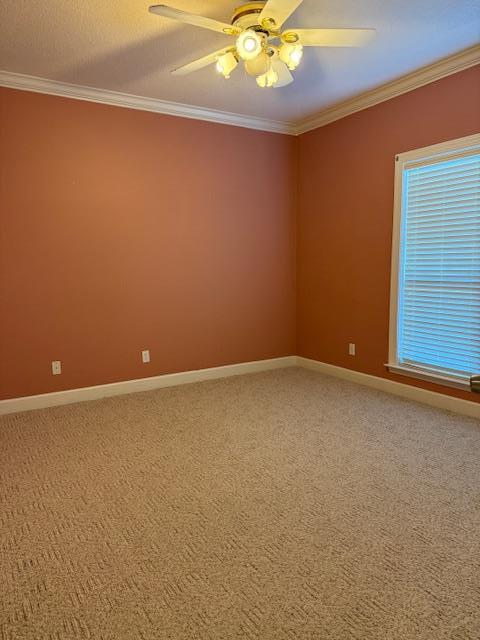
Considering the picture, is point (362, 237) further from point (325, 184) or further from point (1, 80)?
point (1, 80)

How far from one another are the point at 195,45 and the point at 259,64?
0.86 meters

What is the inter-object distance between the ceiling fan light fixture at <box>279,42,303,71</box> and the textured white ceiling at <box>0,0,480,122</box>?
0.44 m

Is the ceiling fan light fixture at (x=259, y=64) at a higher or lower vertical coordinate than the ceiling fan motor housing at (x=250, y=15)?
lower

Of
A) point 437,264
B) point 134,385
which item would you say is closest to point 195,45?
point 437,264

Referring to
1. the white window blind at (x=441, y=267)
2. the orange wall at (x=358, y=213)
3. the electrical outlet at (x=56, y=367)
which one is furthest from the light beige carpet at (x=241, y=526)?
the orange wall at (x=358, y=213)

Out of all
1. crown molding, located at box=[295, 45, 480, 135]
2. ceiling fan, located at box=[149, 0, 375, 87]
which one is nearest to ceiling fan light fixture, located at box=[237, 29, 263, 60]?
ceiling fan, located at box=[149, 0, 375, 87]

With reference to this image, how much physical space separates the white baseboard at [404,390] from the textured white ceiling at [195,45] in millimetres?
2577

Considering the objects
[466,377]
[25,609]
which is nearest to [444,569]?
[25,609]

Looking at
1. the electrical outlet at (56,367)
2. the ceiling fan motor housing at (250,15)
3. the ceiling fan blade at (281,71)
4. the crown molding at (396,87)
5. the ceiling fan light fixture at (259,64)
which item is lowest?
the electrical outlet at (56,367)

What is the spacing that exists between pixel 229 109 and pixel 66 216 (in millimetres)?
1860

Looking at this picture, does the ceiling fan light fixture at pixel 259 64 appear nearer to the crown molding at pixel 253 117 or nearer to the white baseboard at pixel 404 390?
the crown molding at pixel 253 117

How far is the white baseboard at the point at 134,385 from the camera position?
3752mm

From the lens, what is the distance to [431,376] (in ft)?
12.1

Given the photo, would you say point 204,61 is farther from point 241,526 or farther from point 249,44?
point 241,526
